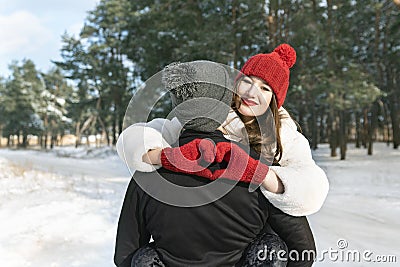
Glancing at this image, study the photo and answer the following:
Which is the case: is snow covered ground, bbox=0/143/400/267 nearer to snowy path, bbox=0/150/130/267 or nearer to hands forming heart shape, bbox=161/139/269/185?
snowy path, bbox=0/150/130/267

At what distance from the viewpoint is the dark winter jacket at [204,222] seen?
1.35m

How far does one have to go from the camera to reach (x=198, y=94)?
4.06 feet

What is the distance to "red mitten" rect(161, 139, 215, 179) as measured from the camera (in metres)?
1.18

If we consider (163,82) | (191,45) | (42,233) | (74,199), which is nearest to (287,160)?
(163,82)

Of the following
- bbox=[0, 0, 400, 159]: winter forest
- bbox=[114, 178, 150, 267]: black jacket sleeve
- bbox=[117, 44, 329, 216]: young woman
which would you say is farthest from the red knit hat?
bbox=[0, 0, 400, 159]: winter forest

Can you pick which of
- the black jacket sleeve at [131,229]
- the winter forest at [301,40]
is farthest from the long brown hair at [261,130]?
the winter forest at [301,40]

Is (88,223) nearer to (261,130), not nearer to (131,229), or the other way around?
(131,229)

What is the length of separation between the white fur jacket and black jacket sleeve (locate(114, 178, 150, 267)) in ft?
0.39

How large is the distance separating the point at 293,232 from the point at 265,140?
37 cm

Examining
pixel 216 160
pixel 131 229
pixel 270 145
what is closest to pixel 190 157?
pixel 216 160

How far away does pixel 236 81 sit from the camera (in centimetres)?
147

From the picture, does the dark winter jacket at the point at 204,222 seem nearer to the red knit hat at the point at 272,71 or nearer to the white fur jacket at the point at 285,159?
the white fur jacket at the point at 285,159

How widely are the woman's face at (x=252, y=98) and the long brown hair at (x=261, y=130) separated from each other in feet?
0.05

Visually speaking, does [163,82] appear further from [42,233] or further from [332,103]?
[332,103]
